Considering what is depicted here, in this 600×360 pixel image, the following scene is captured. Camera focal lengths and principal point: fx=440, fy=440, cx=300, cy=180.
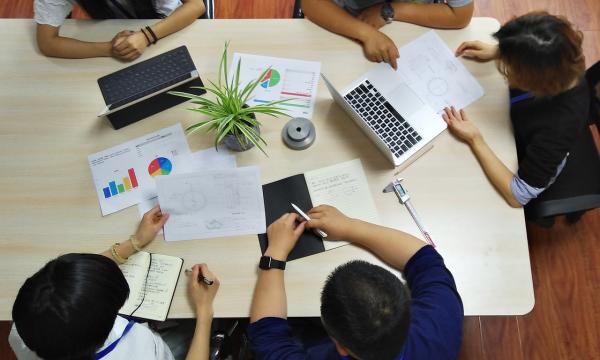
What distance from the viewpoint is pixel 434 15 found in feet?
4.35

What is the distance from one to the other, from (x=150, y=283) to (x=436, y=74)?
3.24ft

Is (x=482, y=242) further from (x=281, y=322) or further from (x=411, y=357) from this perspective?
(x=281, y=322)

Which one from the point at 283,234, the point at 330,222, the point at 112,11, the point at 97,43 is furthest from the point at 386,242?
the point at 112,11

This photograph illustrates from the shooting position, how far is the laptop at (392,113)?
1207 millimetres

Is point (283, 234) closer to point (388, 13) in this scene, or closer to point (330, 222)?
point (330, 222)

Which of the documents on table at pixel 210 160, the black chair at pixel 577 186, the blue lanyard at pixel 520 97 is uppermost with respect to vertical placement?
the documents on table at pixel 210 160

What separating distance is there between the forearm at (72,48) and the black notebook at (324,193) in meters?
0.68

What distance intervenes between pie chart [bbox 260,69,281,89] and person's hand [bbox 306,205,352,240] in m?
0.41

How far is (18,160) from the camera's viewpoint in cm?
128

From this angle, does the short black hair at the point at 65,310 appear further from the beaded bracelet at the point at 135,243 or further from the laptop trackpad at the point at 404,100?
the laptop trackpad at the point at 404,100

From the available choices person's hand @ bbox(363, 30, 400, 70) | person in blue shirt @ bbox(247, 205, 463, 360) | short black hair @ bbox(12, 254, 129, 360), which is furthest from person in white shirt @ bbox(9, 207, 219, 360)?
person's hand @ bbox(363, 30, 400, 70)

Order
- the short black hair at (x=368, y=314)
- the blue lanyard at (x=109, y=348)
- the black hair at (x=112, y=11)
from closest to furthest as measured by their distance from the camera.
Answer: the short black hair at (x=368, y=314), the blue lanyard at (x=109, y=348), the black hair at (x=112, y=11)

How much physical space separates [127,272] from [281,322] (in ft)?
1.41

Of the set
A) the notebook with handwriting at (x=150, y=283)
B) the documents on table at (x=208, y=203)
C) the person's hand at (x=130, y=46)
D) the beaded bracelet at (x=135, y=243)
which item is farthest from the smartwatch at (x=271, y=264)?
the person's hand at (x=130, y=46)
